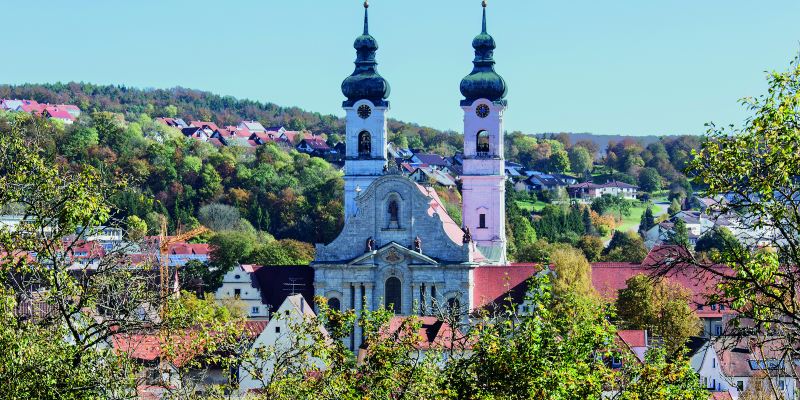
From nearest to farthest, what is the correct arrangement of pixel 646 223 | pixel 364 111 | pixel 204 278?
1. pixel 364 111
2. pixel 204 278
3. pixel 646 223

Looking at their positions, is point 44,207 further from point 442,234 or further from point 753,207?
point 442,234

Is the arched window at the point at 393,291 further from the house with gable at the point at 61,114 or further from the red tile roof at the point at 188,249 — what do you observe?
the house with gable at the point at 61,114

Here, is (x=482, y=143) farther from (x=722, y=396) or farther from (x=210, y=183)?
(x=210, y=183)

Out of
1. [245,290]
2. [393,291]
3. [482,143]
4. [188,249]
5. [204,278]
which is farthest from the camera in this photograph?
[188,249]

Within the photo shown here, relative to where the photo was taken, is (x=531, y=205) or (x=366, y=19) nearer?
(x=366, y=19)

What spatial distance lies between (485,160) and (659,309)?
49.0 feet

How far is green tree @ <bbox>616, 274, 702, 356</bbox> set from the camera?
6156 cm

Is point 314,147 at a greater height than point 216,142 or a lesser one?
lesser

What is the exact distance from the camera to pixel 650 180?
7101 inches

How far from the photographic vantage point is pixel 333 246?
7194cm

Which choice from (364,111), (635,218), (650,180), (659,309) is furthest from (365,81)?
(650,180)

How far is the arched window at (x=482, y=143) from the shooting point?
250 ft

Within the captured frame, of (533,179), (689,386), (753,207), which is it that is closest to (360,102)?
(689,386)

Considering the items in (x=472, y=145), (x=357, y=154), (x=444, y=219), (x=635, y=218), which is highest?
(x=472, y=145)
